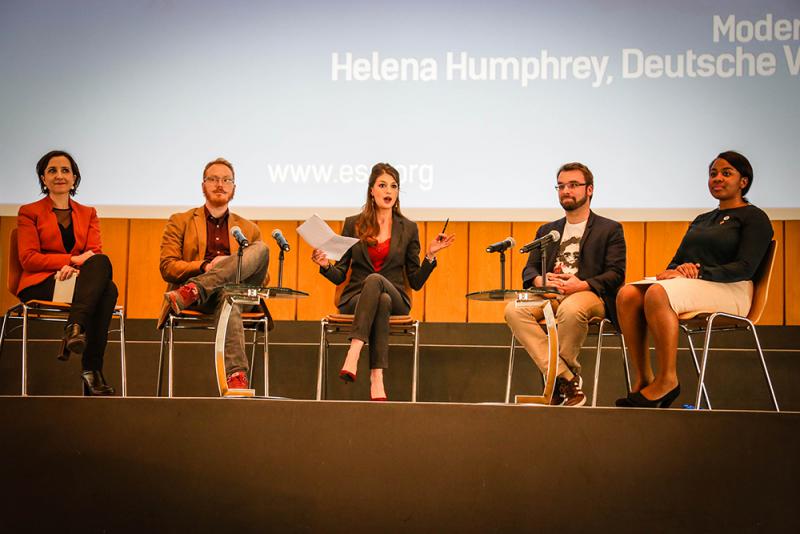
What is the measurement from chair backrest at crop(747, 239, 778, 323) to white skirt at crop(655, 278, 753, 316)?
2cm

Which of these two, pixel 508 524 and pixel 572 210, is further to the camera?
pixel 572 210

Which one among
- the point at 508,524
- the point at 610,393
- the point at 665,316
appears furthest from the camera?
the point at 610,393

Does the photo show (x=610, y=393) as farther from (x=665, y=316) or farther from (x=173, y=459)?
(x=173, y=459)

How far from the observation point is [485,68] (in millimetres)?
5188

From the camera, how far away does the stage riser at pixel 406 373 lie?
434 cm

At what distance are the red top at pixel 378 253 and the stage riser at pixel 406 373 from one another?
0.55 meters

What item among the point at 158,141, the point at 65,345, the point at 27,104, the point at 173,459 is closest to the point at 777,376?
the point at 173,459

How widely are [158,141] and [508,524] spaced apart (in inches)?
128

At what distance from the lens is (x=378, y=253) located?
4215 mm

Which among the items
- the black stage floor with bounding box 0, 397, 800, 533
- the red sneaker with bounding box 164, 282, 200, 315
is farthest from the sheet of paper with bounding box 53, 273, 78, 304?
the black stage floor with bounding box 0, 397, 800, 533

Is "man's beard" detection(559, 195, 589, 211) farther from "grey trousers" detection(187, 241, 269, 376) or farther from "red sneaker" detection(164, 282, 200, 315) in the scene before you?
"red sneaker" detection(164, 282, 200, 315)

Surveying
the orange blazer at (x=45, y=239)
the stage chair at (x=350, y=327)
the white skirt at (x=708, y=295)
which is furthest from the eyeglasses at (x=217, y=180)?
the white skirt at (x=708, y=295)

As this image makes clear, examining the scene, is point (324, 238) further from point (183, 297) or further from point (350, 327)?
point (183, 297)

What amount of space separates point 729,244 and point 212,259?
2224 mm
